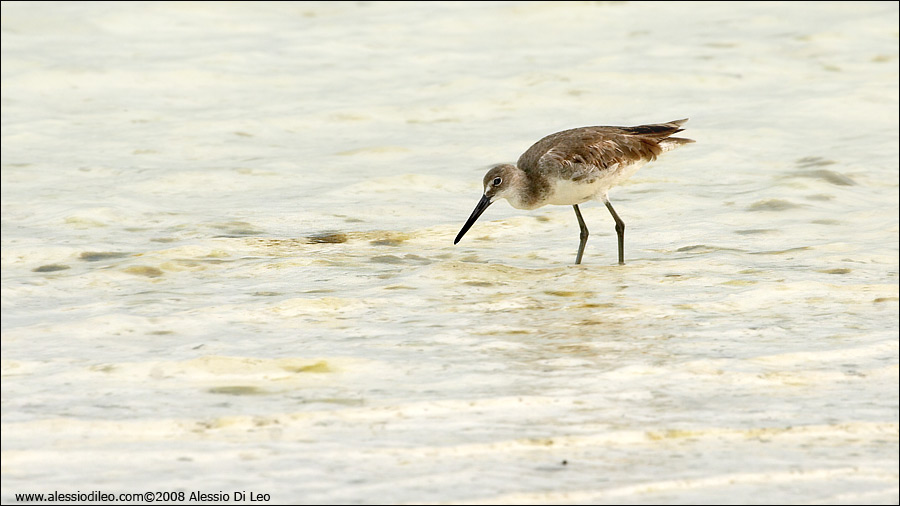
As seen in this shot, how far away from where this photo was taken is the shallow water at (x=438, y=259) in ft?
16.4

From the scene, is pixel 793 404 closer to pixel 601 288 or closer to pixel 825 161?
pixel 601 288

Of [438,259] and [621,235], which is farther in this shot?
[621,235]

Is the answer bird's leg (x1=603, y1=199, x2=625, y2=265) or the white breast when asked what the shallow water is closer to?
bird's leg (x1=603, y1=199, x2=625, y2=265)

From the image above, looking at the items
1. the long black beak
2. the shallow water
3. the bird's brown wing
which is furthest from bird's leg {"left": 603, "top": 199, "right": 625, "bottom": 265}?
the long black beak

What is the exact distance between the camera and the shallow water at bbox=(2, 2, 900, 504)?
4996 mm

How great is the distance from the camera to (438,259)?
27.9 ft

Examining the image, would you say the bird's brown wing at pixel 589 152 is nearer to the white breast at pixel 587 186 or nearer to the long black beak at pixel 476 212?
the white breast at pixel 587 186

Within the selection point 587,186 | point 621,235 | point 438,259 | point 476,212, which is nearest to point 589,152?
point 587,186

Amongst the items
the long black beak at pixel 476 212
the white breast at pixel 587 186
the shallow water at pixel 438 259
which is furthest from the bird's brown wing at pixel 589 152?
the shallow water at pixel 438 259

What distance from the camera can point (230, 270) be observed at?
8.04m

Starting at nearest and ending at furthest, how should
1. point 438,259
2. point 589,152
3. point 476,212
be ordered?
point 438,259
point 589,152
point 476,212

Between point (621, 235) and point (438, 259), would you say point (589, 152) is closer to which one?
point (621, 235)

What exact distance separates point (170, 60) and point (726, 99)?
5.82 meters

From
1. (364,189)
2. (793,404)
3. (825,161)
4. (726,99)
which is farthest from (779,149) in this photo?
(793,404)
